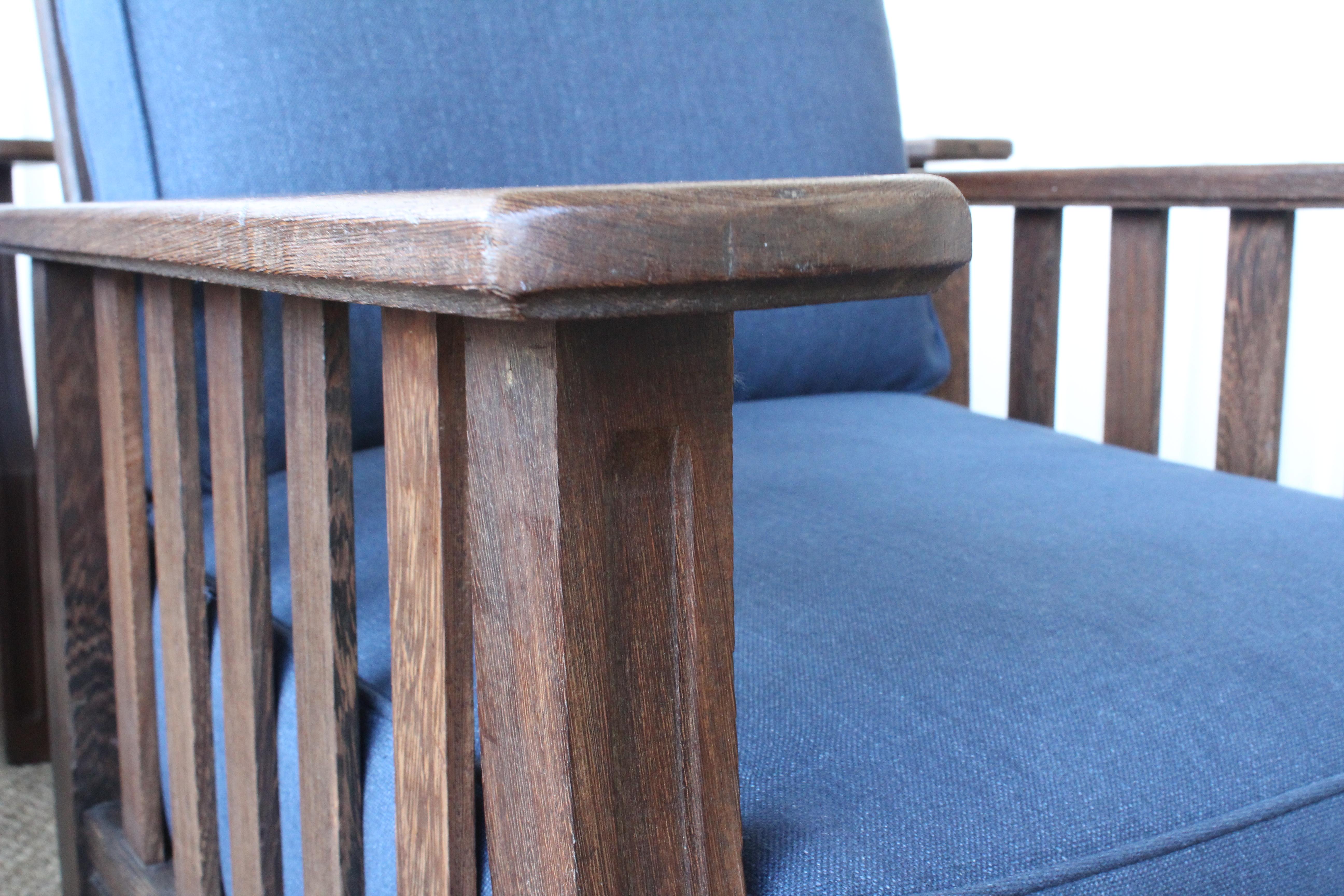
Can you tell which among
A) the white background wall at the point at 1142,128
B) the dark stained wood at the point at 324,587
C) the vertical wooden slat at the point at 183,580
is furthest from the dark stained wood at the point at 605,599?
the white background wall at the point at 1142,128

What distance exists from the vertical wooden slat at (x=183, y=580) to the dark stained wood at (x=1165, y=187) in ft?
1.77

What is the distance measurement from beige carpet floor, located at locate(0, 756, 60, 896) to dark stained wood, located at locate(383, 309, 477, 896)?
812mm

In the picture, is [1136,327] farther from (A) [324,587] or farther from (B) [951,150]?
(A) [324,587]

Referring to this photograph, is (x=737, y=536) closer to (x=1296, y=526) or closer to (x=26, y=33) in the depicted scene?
(x=1296, y=526)

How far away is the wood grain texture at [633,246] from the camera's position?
26 cm

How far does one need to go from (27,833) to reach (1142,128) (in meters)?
1.74

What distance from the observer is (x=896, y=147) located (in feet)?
3.64

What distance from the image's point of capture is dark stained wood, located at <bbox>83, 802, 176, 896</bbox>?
0.77 metres

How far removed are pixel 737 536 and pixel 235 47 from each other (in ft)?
1.49

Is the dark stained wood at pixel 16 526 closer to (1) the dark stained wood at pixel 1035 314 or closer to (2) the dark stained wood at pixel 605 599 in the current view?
(1) the dark stained wood at pixel 1035 314

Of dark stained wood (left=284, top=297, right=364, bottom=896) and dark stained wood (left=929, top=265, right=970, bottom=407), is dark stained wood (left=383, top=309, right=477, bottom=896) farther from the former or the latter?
dark stained wood (left=929, top=265, right=970, bottom=407)

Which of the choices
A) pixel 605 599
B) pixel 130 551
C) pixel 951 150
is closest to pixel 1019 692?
pixel 605 599

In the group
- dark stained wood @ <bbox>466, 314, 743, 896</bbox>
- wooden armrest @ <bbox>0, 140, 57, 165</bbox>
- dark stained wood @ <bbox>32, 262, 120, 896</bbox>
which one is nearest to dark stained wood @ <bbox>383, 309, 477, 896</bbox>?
dark stained wood @ <bbox>466, 314, 743, 896</bbox>

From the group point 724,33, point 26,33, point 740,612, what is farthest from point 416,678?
point 26,33
